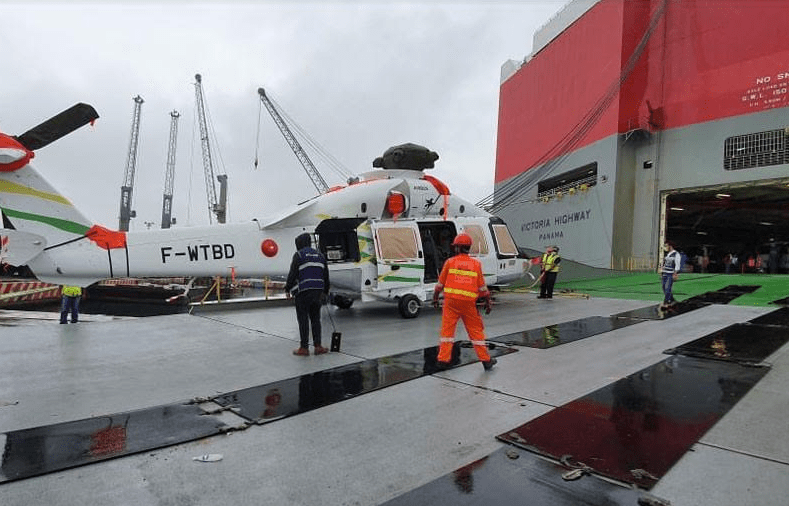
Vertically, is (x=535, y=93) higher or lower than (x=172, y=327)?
higher

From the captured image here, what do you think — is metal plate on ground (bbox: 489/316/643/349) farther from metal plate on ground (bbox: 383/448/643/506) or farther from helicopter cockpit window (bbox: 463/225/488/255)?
metal plate on ground (bbox: 383/448/643/506)

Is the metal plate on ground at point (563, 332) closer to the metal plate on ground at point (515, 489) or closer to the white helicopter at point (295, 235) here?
the white helicopter at point (295, 235)

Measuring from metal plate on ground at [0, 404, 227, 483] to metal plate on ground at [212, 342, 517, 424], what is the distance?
15.1 inches

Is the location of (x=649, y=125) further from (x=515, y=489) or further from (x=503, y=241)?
(x=515, y=489)

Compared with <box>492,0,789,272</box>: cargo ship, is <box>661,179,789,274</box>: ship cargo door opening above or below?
below

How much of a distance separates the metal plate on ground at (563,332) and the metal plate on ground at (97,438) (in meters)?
4.38

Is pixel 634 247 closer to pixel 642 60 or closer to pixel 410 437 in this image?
pixel 642 60

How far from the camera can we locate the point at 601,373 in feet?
16.0

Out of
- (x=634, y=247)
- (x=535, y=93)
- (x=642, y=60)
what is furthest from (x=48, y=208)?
(x=535, y=93)

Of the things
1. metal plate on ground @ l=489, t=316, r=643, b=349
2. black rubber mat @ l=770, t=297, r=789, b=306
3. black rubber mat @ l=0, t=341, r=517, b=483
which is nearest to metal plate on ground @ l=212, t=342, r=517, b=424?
black rubber mat @ l=0, t=341, r=517, b=483

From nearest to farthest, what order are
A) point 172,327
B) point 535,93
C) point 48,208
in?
point 48,208
point 172,327
point 535,93

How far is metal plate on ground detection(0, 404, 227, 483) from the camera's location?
2871mm

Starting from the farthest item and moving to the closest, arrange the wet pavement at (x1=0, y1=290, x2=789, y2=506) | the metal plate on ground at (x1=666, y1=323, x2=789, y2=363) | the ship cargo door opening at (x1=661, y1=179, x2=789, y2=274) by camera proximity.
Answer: the ship cargo door opening at (x1=661, y1=179, x2=789, y2=274)
the metal plate on ground at (x1=666, y1=323, x2=789, y2=363)
the wet pavement at (x1=0, y1=290, x2=789, y2=506)

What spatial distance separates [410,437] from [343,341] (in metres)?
3.52
